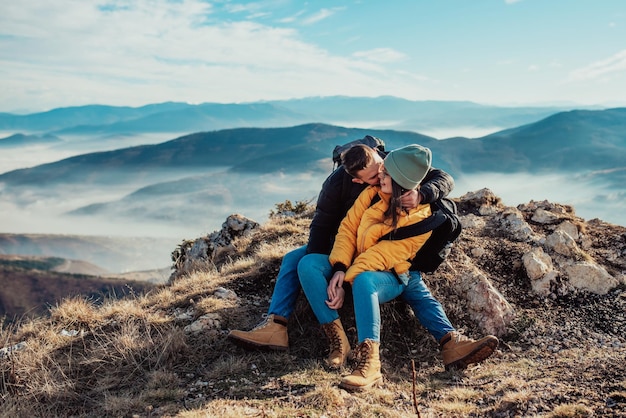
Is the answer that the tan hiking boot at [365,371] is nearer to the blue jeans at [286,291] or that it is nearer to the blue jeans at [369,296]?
the blue jeans at [369,296]

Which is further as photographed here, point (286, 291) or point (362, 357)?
point (286, 291)

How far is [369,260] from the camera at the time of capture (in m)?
4.66

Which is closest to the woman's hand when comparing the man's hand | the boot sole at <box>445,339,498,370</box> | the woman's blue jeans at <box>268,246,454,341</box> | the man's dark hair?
the woman's blue jeans at <box>268,246,454,341</box>

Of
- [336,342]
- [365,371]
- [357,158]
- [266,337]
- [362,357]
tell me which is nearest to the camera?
[365,371]

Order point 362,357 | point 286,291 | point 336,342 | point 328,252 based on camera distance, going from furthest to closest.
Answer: point 328,252 → point 286,291 → point 336,342 → point 362,357

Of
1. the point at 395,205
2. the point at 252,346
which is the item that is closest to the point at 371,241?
the point at 395,205

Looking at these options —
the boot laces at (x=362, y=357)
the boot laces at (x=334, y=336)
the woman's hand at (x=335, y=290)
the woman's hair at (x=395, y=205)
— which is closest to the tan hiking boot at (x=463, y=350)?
the boot laces at (x=362, y=357)

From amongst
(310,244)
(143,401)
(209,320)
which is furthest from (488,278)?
(143,401)

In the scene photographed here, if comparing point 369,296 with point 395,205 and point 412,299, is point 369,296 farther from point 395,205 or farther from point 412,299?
point 395,205

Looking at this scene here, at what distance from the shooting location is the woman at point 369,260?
4.43 metres

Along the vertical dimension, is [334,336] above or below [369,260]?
below

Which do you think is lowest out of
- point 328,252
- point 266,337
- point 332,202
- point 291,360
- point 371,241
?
point 291,360

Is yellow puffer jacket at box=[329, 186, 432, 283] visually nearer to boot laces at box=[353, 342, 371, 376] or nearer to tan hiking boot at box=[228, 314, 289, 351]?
boot laces at box=[353, 342, 371, 376]

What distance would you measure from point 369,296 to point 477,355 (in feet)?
3.99
